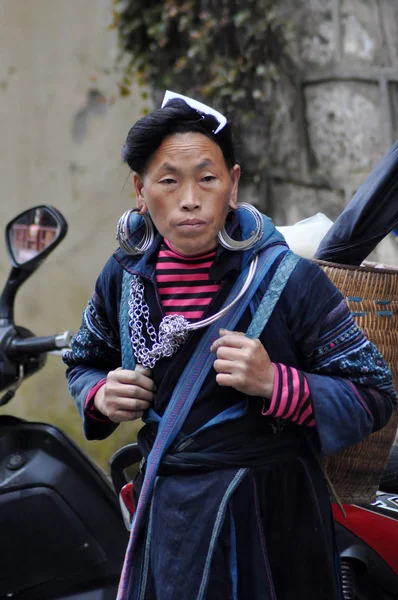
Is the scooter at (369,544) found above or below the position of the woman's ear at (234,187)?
below

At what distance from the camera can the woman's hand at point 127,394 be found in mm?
1520

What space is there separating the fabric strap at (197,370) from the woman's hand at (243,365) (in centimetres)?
7

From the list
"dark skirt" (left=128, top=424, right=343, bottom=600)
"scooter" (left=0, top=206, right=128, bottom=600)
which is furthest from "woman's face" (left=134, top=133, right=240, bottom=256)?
"scooter" (left=0, top=206, right=128, bottom=600)

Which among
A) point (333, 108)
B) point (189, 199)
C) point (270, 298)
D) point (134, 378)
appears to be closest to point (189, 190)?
point (189, 199)

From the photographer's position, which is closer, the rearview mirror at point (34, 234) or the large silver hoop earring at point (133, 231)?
the large silver hoop earring at point (133, 231)

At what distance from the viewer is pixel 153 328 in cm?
158

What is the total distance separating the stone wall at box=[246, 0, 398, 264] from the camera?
4062mm

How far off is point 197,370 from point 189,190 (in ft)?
1.03

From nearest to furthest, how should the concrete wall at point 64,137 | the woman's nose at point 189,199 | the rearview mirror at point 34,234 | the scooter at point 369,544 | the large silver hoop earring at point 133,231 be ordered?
1. the woman's nose at point 189,199
2. the large silver hoop earring at point 133,231
3. the scooter at point 369,544
4. the rearview mirror at point 34,234
5. the concrete wall at point 64,137

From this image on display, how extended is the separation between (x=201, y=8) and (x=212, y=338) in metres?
3.31

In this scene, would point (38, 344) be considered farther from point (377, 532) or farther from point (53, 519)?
point (377, 532)

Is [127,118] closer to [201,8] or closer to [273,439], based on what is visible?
[201,8]

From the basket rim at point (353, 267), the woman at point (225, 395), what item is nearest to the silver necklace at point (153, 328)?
the woman at point (225, 395)

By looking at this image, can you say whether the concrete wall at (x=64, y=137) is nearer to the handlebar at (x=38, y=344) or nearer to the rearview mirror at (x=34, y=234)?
the rearview mirror at (x=34, y=234)
